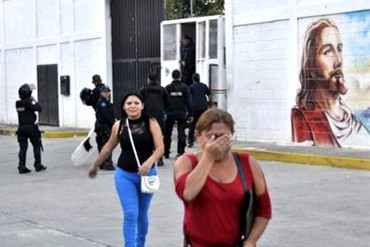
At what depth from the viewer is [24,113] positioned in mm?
14219

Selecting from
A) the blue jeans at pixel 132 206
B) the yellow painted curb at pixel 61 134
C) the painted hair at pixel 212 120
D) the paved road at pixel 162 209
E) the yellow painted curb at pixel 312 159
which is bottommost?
the yellow painted curb at pixel 61 134

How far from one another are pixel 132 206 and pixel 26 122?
7.98 m

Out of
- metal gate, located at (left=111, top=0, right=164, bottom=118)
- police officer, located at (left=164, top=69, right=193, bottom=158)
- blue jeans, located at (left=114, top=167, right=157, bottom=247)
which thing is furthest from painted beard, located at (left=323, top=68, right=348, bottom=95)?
blue jeans, located at (left=114, top=167, right=157, bottom=247)

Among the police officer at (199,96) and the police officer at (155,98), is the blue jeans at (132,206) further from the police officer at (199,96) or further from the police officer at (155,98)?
the police officer at (199,96)

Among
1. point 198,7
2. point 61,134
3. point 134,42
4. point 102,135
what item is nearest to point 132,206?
point 102,135

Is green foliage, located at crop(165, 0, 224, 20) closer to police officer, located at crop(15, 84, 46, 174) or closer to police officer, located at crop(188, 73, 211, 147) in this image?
police officer, located at crop(188, 73, 211, 147)

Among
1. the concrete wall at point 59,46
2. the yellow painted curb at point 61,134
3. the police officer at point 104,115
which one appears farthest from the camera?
the concrete wall at point 59,46

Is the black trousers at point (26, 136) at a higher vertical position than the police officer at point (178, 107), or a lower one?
lower

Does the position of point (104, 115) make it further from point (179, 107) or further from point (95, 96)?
point (179, 107)

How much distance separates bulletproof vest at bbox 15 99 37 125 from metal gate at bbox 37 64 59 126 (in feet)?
42.2

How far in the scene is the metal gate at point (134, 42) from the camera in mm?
23203

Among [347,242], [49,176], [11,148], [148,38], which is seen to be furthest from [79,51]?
[347,242]

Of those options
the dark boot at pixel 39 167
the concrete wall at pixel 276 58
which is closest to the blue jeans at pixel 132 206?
the dark boot at pixel 39 167

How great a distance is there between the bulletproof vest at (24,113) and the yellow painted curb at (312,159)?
447 centimetres
